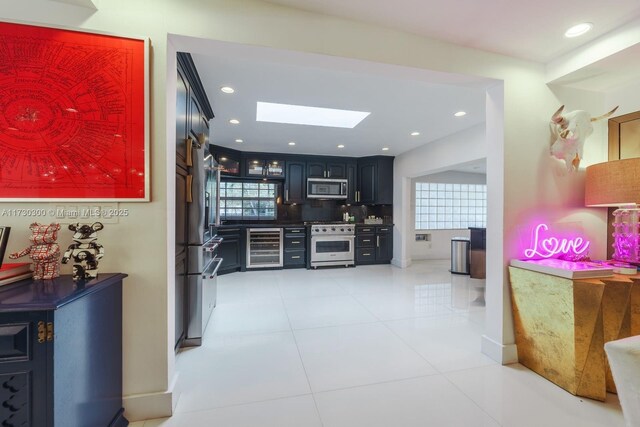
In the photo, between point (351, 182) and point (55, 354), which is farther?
point (351, 182)

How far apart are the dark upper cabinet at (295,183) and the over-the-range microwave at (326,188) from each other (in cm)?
16

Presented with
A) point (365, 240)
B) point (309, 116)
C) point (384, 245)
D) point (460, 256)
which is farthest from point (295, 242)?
point (460, 256)

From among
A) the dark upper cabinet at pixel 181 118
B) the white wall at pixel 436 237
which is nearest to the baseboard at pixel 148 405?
the dark upper cabinet at pixel 181 118

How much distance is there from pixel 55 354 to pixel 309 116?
3382 millimetres

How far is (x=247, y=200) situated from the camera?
5.50 metres

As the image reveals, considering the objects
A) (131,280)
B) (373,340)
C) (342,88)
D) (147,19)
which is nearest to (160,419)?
→ (131,280)

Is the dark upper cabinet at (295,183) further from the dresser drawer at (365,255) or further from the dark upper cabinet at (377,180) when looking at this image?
the dresser drawer at (365,255)

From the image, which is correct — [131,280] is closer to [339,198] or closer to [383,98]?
[383,98]

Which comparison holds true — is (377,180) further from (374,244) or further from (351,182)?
(374,244)

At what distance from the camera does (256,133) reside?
421 centimetres

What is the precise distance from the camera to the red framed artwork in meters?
1.27

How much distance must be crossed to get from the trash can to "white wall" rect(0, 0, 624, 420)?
2.67 meters

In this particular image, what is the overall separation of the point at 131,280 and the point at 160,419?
0.79 metres

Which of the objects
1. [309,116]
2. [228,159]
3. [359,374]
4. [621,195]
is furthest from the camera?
[228,159]
